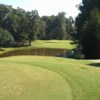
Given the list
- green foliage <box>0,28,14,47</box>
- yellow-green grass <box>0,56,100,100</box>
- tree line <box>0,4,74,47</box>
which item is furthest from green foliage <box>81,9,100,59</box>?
tree line <box>0,4,74,47</box>

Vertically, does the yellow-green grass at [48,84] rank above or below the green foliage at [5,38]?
above

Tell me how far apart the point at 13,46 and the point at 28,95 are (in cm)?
8326

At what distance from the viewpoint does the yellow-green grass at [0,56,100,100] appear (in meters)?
13.7

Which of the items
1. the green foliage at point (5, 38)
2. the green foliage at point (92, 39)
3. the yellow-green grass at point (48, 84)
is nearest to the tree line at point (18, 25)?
the green foliage at point (5, 38)

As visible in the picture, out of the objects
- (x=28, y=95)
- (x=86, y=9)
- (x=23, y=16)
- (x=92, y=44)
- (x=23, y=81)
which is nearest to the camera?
(x=28, y=95)

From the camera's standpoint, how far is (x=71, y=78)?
1719 cm

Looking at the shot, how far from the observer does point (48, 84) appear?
616 inches

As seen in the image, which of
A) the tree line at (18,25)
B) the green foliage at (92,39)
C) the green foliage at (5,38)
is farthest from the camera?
the tree line at (18,25)

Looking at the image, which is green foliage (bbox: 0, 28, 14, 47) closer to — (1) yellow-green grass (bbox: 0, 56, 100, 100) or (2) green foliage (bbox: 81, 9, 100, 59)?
(2) green foliage (bbox: 81, 9, 100, 59)

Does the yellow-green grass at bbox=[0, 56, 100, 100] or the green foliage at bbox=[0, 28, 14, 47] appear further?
the green foliage at bbox=[0, 28, 14, 47]

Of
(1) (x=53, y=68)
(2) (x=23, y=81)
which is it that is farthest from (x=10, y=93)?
(1) (x=53, y=68)

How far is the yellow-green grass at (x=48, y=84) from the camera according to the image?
13656mm

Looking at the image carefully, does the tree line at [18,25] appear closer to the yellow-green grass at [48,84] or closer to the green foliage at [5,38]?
the green foliage at [5,38]

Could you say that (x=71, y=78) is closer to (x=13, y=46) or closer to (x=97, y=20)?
(x=97, y=20)
